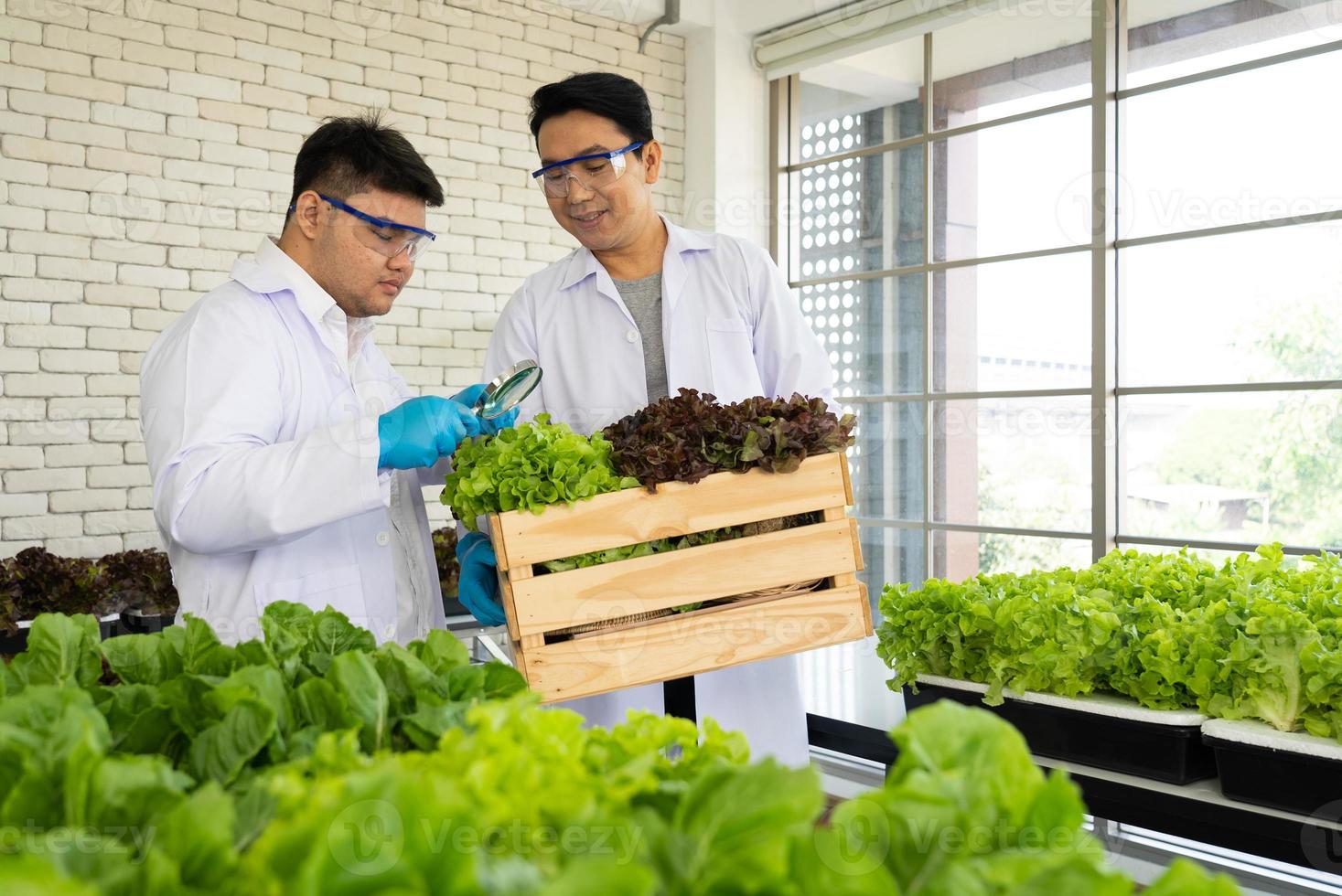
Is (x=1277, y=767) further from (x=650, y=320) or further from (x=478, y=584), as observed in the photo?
(x=650, y=320)

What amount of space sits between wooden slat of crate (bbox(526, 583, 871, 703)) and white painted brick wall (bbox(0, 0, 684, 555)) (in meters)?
3.48

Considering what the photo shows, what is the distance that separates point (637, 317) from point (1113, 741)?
1.30 metres

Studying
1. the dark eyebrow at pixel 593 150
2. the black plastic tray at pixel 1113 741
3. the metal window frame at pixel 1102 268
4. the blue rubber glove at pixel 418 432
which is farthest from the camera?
the metal window frame at pixel 1102 268

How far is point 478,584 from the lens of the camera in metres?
2.12

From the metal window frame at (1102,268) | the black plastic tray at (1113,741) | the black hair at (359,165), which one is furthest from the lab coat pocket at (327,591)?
the metal window frame at (1102,268)

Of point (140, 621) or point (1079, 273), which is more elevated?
point (1079, 273)

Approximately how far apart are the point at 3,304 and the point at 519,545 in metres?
3.50

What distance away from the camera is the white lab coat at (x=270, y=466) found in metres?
1.79

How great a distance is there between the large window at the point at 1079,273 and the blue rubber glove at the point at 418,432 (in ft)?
12.4

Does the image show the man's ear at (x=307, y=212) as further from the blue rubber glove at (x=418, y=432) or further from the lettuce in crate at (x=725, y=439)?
the lettuce in crate at (x=725, y=439)

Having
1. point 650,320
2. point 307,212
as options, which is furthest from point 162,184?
point 650,320

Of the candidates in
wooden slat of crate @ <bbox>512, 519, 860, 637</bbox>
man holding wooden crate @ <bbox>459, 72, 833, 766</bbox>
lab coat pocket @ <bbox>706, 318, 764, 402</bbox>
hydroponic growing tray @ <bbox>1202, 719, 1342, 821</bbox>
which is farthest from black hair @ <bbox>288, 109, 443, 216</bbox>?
hydroponic growing tray @ <bbox>1202, 719, 1342, 821</bbox>

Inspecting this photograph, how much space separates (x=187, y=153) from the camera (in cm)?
472

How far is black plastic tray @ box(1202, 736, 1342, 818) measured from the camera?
1.51 meters
